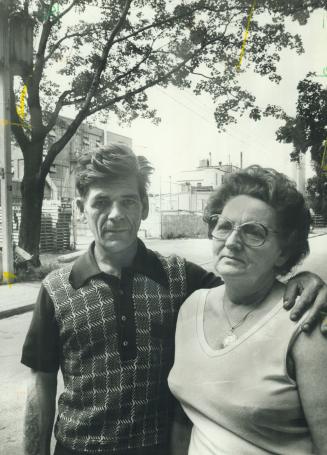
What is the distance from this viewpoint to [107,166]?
125cm

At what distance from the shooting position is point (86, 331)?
4.03 ft

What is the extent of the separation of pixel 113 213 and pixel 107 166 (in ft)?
0.44

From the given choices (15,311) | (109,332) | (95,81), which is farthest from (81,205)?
(15,311)

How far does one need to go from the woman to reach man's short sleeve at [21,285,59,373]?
364 millimetres

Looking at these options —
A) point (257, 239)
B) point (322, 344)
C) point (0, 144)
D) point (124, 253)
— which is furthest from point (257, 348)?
point (0, 144)

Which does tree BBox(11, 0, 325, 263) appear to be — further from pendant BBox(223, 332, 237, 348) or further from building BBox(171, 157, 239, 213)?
pendant BBox(223, 332, 237, 348)

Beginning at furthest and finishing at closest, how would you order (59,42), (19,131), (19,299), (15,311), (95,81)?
(19,299) < (15,311) < (19,131) < (59,42) < (95,81)

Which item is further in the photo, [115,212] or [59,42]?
[59,42]

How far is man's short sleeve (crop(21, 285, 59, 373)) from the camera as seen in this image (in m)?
1.25

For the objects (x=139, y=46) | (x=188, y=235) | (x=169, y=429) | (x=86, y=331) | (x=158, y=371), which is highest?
(x=139, y=46)

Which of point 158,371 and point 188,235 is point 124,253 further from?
point 188,235

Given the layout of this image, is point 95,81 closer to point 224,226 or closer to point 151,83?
point 151,83

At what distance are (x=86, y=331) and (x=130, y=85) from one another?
1.73 m

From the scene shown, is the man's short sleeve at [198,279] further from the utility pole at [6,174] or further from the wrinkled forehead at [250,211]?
the utility pole at [6,174]
